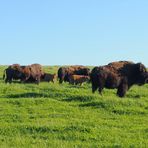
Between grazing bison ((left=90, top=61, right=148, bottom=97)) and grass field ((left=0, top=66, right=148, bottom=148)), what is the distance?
1486mm

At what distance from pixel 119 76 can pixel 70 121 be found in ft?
29.8

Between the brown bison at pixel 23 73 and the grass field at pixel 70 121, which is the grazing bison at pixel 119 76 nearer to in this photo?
the grass field at pixel 70 121

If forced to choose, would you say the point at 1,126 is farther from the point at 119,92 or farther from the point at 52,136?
the point at 119,92

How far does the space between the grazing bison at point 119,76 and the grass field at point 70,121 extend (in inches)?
58.5

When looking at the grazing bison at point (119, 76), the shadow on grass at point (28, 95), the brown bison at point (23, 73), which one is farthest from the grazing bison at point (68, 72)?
the shadow on grass at point (28, 95)

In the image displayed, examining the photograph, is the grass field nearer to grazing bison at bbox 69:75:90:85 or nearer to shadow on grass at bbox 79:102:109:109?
shadow on grass at bbox 79:102:109:109

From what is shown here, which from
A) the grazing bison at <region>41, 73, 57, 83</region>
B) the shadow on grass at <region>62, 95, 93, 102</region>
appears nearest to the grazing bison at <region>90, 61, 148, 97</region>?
the shadow on grass at <region>62, 95, 93, 102</region>

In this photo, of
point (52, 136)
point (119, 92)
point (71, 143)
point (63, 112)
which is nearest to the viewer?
point (71, 143)

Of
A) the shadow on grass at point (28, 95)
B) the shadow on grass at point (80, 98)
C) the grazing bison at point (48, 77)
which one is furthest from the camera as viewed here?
the grazing bison at point (48, 77)

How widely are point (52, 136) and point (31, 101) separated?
6105 mm

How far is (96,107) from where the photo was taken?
696 inches

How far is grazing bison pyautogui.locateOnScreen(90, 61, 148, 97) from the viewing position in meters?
23.1

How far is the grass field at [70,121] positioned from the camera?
1230cm

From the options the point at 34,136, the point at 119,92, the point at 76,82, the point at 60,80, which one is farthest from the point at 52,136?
the point at 60,80
